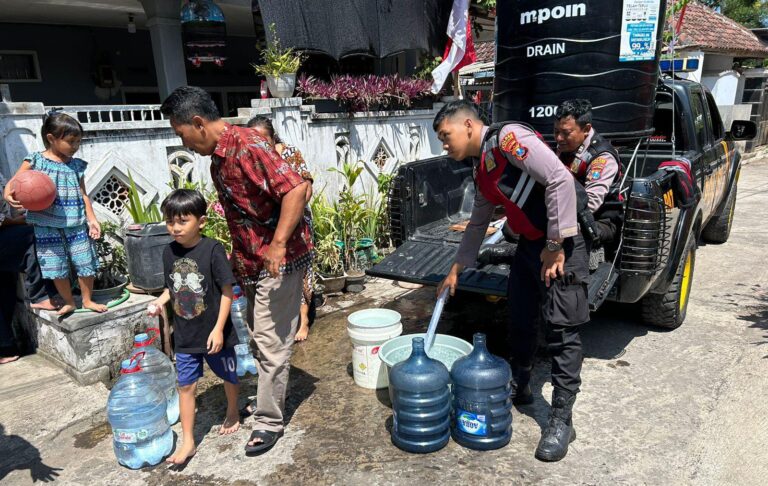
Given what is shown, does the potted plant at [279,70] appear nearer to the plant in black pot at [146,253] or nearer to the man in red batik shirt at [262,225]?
the plant in black pot at [146,253]

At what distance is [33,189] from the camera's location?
10.9ft

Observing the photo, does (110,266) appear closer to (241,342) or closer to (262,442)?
(241,342)

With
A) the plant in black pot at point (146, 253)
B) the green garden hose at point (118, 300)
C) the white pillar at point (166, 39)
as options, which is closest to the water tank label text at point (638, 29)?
the plant in black pot at point (146, 253)

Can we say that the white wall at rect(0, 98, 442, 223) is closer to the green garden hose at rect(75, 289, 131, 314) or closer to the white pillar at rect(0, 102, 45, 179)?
the white pillar at rect(0, 102, 45, 179)

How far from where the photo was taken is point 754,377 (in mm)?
3512

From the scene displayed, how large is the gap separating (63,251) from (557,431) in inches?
134

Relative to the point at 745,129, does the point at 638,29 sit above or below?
above

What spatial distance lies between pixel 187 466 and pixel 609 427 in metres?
2.35

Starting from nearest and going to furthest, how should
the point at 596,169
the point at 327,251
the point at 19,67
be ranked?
the point at 596,169 < the point at 327,251 < the point at 19,67

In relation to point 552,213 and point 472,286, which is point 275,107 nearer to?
point 472,286

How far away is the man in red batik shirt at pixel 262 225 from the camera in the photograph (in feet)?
8.59

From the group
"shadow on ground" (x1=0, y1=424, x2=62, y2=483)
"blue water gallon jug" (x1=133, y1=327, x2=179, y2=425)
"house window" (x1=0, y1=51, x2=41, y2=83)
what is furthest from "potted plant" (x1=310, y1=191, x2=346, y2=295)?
"house window" (x1=0, y1=51, x2=41, y2=83)

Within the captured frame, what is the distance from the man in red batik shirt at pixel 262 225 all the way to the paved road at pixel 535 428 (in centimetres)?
35

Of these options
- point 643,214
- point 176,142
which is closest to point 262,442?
point 643,214
